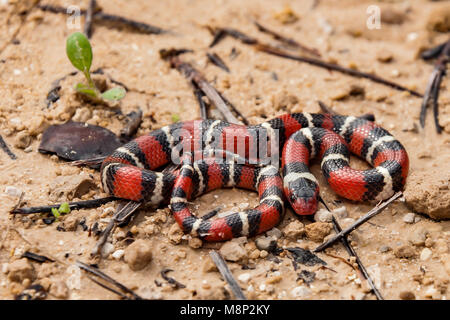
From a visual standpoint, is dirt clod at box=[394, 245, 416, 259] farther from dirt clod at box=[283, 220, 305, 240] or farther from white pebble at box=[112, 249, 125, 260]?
white pebble at box=[112, 249, 125, 260]

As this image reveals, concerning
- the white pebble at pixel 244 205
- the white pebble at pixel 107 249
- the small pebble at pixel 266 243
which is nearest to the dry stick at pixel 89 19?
the white pebble at pixel 244 205

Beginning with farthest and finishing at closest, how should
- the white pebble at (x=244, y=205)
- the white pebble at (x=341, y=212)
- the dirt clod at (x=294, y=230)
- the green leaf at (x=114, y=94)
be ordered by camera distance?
the green leaf at (x=114, y=94)
the white pebble at (x=244, y=205)
the white pebble at (x=341, y=212)
the dirt clod at (x=294, y=230)

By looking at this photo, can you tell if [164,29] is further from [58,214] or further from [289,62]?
[58,214]

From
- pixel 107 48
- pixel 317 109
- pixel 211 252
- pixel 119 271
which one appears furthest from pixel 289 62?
pixel 119 271

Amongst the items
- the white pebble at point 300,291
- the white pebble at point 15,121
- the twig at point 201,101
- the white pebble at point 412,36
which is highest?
the white pebble at point 412,36

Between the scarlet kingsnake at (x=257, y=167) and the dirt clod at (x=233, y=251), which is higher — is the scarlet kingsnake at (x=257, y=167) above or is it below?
above

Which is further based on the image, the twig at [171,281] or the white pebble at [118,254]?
the white pebble at [118,254]

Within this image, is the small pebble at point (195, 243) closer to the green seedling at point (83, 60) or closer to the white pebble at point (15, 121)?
the green seedling at point (83, 60)
